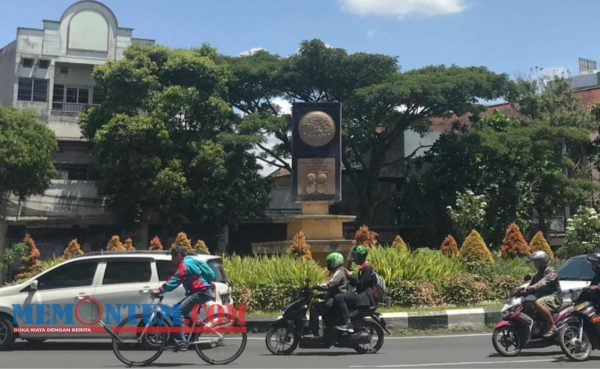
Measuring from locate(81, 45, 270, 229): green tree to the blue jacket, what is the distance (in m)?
17.6

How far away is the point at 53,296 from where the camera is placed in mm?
10008

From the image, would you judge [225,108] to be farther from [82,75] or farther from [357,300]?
[357,300]

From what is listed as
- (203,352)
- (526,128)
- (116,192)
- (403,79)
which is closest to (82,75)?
(116,192)

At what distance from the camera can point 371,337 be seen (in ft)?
30.9

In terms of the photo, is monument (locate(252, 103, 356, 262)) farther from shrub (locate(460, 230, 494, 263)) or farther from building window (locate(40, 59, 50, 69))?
building window (locate(40, 59, 50, 69))

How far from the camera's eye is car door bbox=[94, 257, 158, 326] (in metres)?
9.98

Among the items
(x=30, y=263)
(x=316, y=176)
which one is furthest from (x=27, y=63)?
(x=316, y=176)

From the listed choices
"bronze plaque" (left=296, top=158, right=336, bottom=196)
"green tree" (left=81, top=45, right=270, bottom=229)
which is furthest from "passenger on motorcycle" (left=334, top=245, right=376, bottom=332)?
"green tree" (left=81, top=45, right=270, bottom=229)

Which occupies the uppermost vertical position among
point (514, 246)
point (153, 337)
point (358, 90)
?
point (358, 90)

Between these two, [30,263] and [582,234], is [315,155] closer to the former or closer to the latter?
[30,263]

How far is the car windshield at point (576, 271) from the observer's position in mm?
12078

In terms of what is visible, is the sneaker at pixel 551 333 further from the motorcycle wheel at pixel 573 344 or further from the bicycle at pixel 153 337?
the bicycle at pixel 153 337

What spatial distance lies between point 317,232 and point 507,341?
440 inches

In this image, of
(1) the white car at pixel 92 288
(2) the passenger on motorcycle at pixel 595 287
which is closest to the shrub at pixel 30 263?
(1) the white car at pixel 92 288
